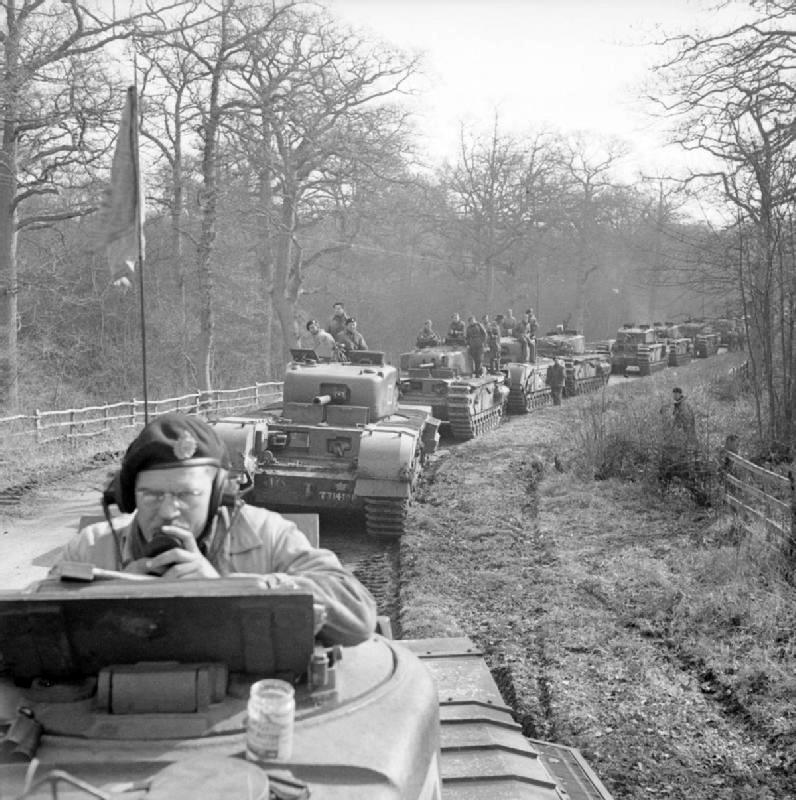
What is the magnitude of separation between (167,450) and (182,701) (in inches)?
31.1

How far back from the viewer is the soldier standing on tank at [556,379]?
2370 centimetres

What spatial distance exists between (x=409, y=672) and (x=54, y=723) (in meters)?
0.95

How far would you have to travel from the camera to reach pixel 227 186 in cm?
2327

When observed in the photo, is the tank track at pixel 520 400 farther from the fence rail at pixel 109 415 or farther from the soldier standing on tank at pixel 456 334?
the fence rail at pixel 109 415

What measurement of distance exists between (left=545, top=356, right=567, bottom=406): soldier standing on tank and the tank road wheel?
1390 centimetres

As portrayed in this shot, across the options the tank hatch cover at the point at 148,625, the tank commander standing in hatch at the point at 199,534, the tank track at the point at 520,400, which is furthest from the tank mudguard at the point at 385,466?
the tank track at the point at 520,400

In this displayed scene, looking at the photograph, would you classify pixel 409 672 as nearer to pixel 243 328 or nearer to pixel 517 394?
pixel 517 394

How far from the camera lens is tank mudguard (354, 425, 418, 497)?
1018 cm

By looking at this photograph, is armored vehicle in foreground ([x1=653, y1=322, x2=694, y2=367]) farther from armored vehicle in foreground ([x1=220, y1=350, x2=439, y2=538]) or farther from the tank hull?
the tank hull

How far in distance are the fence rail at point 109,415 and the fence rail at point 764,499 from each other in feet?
24.2

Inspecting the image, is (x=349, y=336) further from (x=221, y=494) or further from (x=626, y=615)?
(x=221, y=494)

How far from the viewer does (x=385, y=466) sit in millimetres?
10250

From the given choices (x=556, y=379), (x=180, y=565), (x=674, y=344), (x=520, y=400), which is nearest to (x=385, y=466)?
(x=180, y=565)

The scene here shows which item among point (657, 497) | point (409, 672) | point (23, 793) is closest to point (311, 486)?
point (657, 497)
